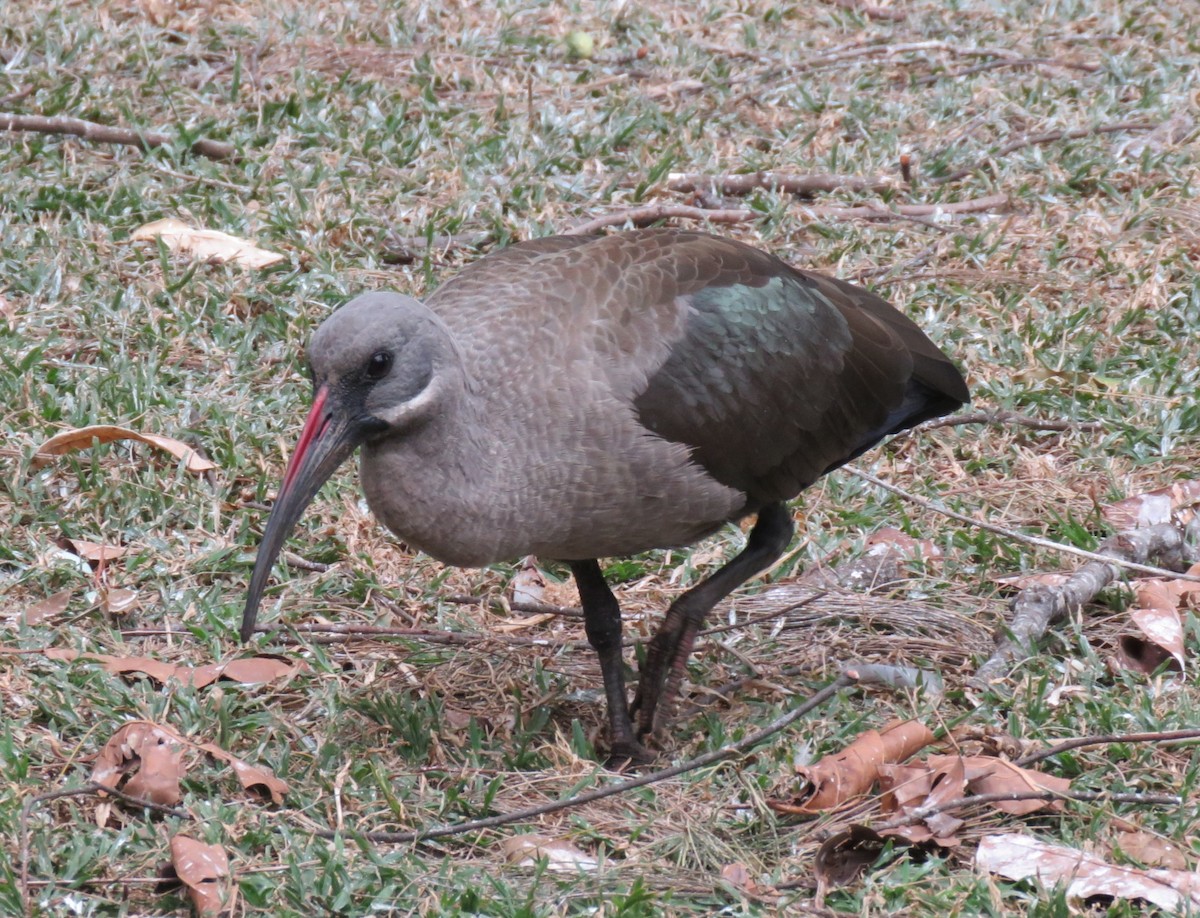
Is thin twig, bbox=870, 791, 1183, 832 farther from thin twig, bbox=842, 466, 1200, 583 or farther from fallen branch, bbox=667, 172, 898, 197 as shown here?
fallen branch, bbox=667, 172, 898, 197

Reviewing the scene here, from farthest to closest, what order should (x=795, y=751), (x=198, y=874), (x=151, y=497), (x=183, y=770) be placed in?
1. (x=151, y=497)
2. (x=795, y=751)
3. (x=183, y=770)
4. (x=198, y=874)

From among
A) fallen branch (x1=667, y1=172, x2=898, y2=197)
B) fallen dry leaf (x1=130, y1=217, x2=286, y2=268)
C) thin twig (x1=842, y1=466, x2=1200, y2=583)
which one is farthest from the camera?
fallen branch (x1=667, y1=172, x2=898, y2=197)

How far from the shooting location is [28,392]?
5.56 m

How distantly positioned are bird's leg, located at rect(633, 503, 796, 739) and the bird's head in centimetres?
110

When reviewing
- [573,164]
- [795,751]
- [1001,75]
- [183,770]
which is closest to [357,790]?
[183,770]

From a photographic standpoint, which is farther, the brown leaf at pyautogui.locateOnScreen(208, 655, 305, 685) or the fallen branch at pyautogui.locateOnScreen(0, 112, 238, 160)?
the fallen branch at pyautogui.locateOnScreen(0, 112, 238, 160)

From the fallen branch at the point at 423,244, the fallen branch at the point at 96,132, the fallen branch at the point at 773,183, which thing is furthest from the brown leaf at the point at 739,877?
the fallen branch at the point at 96,132

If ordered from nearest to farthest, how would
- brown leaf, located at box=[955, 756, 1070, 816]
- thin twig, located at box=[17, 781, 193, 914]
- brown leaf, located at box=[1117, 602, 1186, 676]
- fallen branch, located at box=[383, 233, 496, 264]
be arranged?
thin twig, located at box=[17, 781, 193, 914]
brown leaf, located at box=[955, 756, 1070, 816]
brown leaf, located at box=[1117, 602, 1186, 676]
fallen branch, located at box=[383, 233, 496, 264]

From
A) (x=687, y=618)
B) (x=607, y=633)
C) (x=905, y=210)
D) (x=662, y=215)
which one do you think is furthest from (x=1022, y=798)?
(x=905, y=210)

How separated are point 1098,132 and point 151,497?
4.96m

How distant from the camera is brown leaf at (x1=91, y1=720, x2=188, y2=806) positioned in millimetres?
3865

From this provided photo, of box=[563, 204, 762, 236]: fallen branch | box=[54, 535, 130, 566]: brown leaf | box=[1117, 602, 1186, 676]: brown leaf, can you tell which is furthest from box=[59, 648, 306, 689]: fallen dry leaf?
box=[563, 204, 762, 236]: fallen branch

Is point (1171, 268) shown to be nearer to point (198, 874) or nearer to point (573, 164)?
point (573, 164)

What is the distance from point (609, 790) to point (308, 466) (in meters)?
1.09
